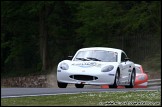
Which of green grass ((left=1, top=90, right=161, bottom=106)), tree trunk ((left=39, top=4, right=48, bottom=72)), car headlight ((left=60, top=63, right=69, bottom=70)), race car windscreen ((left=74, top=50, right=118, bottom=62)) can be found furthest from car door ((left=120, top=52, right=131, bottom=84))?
tree trunk ((left=39, top=4, right=48, bottom=72))

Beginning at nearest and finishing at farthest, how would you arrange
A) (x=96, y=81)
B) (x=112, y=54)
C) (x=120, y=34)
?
(x=96, y=81)
(x=112, y=54)
(x=120, y=34)

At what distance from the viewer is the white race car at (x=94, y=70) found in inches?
730

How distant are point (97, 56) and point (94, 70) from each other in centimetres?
126

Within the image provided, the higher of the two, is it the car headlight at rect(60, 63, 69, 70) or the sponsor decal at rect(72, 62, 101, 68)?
the sponsor decal at rect(72, 62, 101, 68)

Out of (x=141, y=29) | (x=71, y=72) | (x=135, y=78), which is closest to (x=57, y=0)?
(x=141, y=29)

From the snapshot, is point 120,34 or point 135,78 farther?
point 120,34

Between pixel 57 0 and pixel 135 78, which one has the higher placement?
pixel 57 0

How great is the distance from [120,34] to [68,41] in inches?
226

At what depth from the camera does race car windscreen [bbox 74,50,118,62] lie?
64.2 ft

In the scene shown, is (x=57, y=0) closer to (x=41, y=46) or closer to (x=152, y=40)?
(x=41, y=46)

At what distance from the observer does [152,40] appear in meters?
36.8

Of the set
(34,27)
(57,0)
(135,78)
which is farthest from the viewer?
(34,27)

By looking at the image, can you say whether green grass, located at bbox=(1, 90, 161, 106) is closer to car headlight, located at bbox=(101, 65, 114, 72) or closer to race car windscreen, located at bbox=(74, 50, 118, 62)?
car headlight, located at bbox=(101, 65, 114, 72)

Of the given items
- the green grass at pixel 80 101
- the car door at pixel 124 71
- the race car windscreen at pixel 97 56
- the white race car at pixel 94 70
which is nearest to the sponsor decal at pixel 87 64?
the white race car at pixel 94 70
